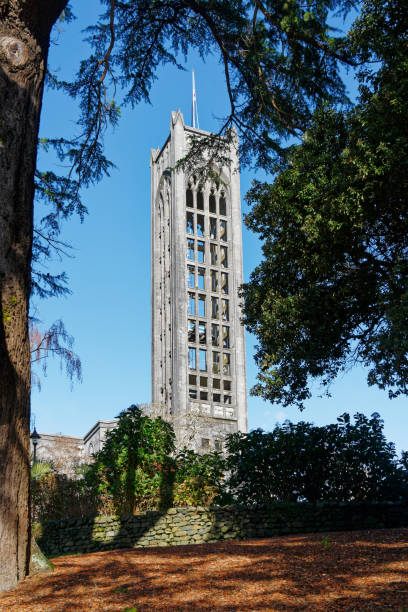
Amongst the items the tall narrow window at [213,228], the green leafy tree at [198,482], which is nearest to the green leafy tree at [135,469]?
the green leafy tree at [198,482]

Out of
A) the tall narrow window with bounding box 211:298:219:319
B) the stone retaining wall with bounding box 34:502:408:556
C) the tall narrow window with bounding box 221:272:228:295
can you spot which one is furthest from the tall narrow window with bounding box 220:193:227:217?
the stone retaining wall with bounding box 34:502:408:556

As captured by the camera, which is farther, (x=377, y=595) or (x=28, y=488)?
(x=28, y=488)

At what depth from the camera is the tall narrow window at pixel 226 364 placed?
52.4 metres

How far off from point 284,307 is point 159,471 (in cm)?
420

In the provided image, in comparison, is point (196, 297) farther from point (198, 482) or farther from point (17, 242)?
point (17, 242)

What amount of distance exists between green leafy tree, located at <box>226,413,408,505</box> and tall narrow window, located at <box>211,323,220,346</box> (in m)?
40.3

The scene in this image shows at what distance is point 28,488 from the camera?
232 inches

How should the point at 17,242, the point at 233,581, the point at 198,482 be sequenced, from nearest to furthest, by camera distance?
→ the point at 233,581 → the point at 17,242 → the point at 198,482

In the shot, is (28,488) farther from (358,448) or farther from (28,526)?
(358,448)

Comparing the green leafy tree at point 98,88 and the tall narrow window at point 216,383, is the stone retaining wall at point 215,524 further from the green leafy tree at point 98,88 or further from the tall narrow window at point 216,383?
the tall narrow window at point 216,383

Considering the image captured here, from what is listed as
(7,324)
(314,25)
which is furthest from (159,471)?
(314,25)

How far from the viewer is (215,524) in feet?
33.9

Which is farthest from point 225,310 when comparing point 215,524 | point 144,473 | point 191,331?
point 215,524

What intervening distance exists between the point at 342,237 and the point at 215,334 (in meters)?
42.0
